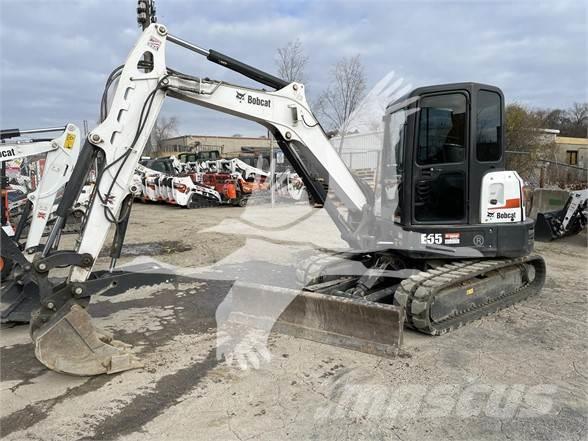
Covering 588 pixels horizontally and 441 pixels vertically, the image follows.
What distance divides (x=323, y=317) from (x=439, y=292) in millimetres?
1191

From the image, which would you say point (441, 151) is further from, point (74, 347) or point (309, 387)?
point (74, 347)

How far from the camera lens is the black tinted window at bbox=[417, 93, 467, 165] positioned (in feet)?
16.1

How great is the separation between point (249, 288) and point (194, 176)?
14.9m

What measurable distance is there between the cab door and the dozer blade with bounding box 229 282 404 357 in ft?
4.15

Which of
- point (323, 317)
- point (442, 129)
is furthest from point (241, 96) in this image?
point (323, 317)

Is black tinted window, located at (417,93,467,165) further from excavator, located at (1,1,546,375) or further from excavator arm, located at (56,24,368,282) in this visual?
excavator arm, located at (56,24,368,282)

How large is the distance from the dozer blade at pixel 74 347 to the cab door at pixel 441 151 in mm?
3173

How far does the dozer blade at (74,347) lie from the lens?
3641 mm

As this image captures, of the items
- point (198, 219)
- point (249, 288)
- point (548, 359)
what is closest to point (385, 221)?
point (249, 288)

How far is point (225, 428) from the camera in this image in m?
3.09

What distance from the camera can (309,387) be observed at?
3.65 metres

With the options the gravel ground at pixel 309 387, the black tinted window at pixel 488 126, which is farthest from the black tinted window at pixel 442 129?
the gravel ground at pixel 309 387

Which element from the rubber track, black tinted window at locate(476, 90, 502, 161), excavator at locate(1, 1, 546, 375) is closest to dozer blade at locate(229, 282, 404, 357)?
excavator at locate(1, 1, 546, 375)

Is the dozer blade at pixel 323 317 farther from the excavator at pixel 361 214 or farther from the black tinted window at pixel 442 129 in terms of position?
the black tinted window at pixel 442 129
